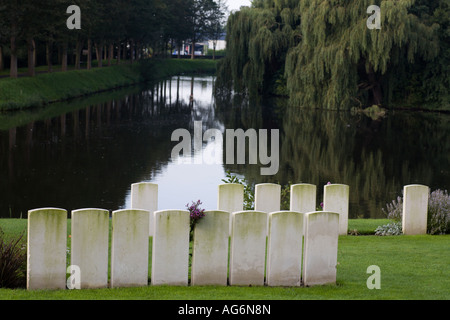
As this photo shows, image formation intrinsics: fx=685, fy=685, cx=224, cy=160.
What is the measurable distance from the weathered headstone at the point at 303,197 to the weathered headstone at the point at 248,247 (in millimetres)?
2540

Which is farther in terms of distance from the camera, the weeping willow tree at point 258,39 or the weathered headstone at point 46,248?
the weeping willow tree at point 258,39

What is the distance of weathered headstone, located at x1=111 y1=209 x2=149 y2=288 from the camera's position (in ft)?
22.6

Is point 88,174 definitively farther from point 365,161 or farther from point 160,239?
point 160,239

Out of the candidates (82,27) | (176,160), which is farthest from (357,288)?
(82,27)

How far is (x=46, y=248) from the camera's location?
267 inches

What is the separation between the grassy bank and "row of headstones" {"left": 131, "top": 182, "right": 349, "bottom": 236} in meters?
31.3

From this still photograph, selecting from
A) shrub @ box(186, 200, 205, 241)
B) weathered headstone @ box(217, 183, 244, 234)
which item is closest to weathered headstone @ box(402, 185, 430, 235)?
weathered headstone @ box(217, 183, 244, 234)

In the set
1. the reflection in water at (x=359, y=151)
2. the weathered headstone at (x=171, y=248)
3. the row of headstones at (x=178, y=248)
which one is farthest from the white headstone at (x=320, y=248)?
the reflection in water at (x=359, y=151)

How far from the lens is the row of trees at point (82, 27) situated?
42625 mm

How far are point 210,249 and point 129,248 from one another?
0.84m

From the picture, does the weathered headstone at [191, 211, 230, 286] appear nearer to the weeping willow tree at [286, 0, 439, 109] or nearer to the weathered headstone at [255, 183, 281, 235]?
the weathered headstone at [255, 183, 281, 235]

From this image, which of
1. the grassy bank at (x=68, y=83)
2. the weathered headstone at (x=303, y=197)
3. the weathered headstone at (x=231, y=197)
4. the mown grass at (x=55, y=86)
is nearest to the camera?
the weathered headstone at (x=231, y=197)

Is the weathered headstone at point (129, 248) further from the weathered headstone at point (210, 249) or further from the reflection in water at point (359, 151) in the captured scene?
the reflection in water at point (359, 151)
